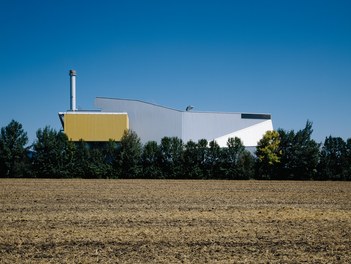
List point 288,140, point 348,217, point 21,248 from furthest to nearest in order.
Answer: point 288,140
point 348,217
point 21,248

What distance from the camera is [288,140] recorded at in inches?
1890

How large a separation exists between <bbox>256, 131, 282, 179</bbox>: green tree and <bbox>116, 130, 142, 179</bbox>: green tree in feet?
49.9

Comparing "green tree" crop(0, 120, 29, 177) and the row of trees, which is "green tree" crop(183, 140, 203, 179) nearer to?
the row of trees

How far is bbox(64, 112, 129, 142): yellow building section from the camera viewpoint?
1864 inches

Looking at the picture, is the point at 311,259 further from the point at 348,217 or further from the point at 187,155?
the point at 187,155

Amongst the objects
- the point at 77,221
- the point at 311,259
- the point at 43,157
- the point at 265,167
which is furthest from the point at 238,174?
the point at 311,259

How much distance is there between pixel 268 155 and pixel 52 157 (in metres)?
26.8

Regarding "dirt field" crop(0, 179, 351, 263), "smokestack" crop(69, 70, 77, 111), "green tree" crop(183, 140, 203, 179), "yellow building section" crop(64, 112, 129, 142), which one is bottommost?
"dirt field" crop(0, 179, 351, 263)

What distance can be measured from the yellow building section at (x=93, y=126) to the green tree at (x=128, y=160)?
208 cm

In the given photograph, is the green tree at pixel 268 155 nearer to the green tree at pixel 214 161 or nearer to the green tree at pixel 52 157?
the green tree at pixel 214 161

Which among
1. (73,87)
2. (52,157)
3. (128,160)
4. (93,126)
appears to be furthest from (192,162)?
(73,87)

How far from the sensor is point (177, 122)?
49.4 m

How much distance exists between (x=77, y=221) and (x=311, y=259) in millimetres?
8230

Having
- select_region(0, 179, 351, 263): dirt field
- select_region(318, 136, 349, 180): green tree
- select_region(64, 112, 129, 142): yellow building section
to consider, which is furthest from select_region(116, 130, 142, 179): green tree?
select_region(0, 179, 351, 263): dirt field
